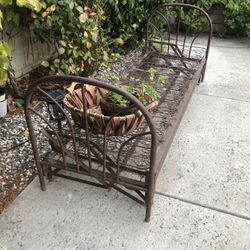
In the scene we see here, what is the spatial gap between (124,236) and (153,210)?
27 cm

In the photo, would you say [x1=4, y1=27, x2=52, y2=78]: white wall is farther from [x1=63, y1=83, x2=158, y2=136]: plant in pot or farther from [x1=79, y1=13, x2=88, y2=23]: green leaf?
[x1=63, y1=83, x2=158, y2=136]: plant in pot

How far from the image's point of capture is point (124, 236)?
1834mm

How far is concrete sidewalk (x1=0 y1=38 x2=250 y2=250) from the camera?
181cm

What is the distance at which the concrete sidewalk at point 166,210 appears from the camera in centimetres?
181

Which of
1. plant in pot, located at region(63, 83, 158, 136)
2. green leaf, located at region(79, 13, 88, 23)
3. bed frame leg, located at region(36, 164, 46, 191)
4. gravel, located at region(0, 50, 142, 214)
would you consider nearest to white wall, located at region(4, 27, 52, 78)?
gravel, located at region(0, 50, 142, 214)

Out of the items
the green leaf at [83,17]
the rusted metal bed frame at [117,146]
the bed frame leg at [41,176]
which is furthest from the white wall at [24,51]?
the bed frame leg at [41,176]

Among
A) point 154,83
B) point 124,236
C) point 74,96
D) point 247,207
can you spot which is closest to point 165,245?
point 124,236

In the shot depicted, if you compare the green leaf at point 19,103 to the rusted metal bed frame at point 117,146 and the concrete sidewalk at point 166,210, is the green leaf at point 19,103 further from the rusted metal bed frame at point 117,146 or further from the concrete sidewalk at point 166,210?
the concrete sidewalk at point 166,210

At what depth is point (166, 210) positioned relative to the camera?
201 cm

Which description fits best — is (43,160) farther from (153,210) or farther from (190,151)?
(190,151)

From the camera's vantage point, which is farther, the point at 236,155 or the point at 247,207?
the point at 236,155

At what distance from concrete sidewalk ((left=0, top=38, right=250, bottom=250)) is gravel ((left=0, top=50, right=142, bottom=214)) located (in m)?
0.09

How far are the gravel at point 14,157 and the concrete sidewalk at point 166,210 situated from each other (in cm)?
9

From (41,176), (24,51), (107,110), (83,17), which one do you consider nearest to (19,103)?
(24,51)
